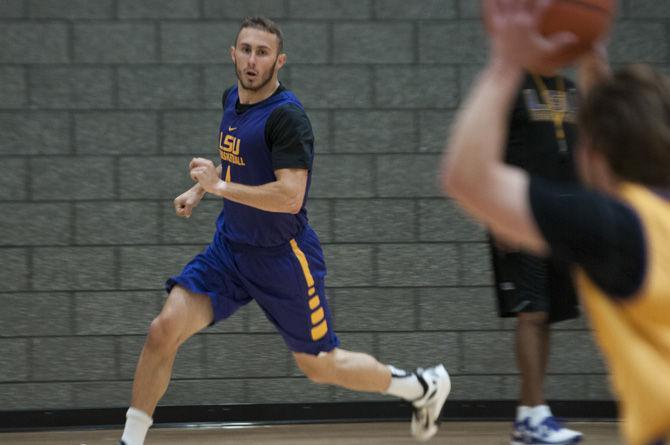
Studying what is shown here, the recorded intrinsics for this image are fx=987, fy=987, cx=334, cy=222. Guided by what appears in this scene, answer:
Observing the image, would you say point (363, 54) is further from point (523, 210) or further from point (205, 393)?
point (523, 210)

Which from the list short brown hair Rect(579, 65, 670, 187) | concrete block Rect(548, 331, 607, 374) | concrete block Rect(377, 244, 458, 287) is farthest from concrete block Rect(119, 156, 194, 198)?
short brown hair Rect(579, 65, 670, 187)

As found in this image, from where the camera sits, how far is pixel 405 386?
362 centimetres

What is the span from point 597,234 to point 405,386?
97.9 inches

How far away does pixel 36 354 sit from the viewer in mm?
4422

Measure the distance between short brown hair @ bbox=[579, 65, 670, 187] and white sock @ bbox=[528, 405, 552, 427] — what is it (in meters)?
2.27

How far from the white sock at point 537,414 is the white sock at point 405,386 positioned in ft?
1.37

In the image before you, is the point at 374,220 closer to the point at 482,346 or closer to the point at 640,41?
the point at 482,346

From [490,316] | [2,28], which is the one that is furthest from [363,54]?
[2,28]

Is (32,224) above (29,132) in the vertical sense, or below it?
below

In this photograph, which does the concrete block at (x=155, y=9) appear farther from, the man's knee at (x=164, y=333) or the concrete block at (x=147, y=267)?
the man's knee at (x=164, y=333)

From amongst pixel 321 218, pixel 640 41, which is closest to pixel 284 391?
pixel 321 218

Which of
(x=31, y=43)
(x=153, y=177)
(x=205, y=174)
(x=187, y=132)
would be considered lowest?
(x=153, y=177)

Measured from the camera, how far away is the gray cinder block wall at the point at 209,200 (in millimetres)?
4406

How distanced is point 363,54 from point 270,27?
108cm
